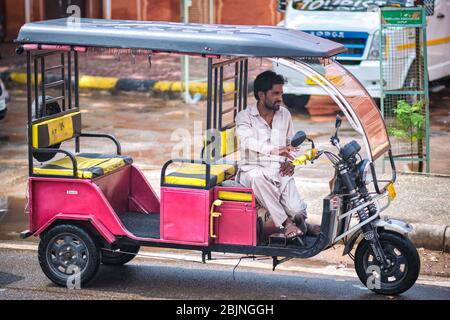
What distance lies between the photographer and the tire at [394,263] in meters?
6.69

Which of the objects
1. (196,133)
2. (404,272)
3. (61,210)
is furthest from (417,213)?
(196,133)

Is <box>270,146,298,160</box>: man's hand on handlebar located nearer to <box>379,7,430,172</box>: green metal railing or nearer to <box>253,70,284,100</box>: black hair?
<box>253,70,284,100</box>: black hair

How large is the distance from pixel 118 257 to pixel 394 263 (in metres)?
→ 2.26

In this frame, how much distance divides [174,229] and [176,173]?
1.32ft

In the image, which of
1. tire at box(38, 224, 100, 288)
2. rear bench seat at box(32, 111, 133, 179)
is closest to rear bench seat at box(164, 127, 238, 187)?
rear bench seat at box(32, 111, 133, 179)

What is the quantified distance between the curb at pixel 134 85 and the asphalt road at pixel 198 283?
8.48m

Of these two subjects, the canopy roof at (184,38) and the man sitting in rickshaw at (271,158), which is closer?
the canopy roof at (184,38)

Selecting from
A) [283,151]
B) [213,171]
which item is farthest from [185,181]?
[283,151]

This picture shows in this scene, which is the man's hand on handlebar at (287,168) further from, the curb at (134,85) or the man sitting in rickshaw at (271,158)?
the curb at (134,85)

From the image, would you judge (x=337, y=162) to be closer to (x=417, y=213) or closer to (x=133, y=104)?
(x=417, y=213)

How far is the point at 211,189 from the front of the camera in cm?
682

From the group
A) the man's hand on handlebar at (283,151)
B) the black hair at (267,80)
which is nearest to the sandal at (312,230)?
the man's hand on handlebar at (283,151)

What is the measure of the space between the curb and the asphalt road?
8.48 metres

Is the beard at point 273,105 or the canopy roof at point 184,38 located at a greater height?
the canopy roof at point 184,38
